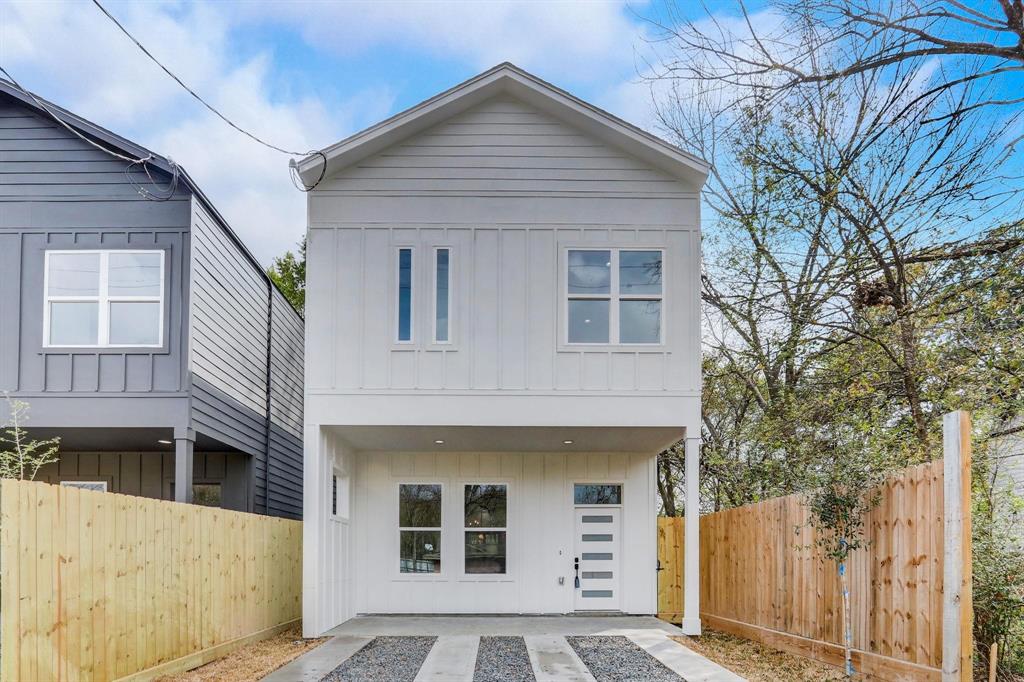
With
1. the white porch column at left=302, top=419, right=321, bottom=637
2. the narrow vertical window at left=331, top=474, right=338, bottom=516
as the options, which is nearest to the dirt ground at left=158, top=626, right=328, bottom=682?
the white porch column at left=302, top=419, right=321, bottom=637

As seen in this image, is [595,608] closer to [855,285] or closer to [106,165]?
[855,285]

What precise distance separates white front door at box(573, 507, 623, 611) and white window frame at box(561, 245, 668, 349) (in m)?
3.65

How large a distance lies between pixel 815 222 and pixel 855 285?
2.53 metres

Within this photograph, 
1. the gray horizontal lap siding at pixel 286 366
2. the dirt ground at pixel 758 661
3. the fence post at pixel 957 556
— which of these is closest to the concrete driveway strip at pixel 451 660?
the dirt ground at pixel 758 661

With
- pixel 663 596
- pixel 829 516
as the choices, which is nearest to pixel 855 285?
pixel 829 516

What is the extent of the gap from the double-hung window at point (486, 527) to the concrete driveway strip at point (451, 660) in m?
2.74

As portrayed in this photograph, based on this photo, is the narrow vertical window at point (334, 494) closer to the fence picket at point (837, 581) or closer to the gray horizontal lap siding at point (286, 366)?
the gray horizontal lap siding at point (286, 366)

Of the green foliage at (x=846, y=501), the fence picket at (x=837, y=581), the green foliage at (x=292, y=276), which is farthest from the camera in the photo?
the green foliage at (x=292, y=276)

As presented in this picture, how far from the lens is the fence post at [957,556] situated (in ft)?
18.7

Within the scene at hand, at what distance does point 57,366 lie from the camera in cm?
1058

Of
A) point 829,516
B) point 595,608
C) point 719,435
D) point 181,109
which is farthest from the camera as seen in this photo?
point 181,109

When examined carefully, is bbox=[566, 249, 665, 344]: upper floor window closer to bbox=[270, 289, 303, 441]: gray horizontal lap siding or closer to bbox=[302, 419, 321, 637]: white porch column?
bbox=[302, 419, 321, 637]: white porch column

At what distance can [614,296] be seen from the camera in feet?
Answer: 35.9

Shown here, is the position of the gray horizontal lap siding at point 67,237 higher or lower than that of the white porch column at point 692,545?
higher
